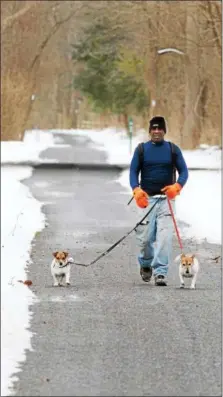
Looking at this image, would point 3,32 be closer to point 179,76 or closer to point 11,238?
point 179,76

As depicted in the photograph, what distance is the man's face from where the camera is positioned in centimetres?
1245

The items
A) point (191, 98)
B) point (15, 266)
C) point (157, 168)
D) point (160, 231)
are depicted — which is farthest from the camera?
point (191, 98)

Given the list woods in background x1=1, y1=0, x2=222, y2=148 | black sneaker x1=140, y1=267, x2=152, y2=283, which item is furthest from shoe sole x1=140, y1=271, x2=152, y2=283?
woods in background x1=1, y1=0, x2=222, y2=148

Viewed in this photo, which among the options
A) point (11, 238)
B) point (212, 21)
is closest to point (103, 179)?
point (212, 21)

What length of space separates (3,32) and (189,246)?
38.4 metres

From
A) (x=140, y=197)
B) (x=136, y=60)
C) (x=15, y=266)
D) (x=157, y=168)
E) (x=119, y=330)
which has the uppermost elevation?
(x=136, y=60)

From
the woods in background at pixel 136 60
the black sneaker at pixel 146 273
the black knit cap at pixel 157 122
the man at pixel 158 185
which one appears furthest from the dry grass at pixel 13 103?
the black knit cap at pixel 157 122

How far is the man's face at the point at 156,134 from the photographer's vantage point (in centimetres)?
1245

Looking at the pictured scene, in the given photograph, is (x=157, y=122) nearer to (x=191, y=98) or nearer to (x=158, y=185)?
(x=158, y=185)

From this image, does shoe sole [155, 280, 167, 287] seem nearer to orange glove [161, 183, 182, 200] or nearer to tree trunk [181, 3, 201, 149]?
orange glove [161, 183, 182, 200]

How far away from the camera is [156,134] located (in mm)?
12469

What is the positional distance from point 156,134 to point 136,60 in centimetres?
5461

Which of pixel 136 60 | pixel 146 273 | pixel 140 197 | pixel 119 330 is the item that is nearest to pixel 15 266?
pixel 146 273

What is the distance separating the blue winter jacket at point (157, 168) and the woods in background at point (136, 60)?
26.3 metres
